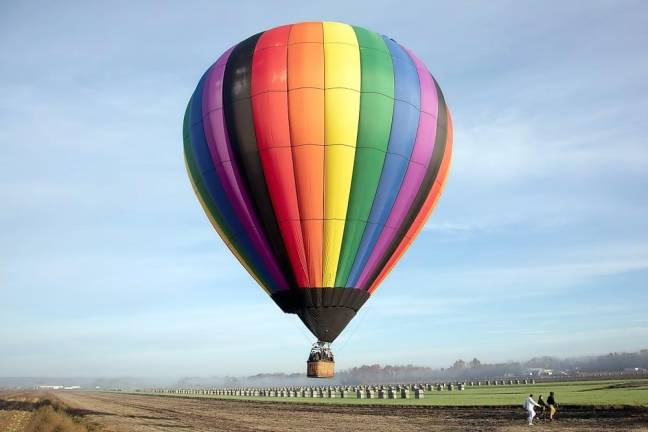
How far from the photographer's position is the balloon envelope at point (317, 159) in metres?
27.5

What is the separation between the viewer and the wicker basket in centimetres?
2722

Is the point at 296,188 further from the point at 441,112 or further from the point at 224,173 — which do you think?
the point at 441,112

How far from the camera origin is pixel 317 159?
1078 inches

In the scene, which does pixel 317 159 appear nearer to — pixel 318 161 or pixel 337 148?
pixel 318 161

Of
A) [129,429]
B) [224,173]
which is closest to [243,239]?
[224,173]

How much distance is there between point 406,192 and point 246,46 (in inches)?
446

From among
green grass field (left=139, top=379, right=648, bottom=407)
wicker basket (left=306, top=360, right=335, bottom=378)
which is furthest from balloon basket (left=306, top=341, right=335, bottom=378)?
green grass field (left=139, top=379, right=648, bottom=407)

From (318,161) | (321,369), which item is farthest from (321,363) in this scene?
(318,161)

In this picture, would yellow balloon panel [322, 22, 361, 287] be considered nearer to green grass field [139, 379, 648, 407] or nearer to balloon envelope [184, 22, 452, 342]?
balloon envelope [184, 22, 452, 342]

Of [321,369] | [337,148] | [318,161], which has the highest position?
[337,148]

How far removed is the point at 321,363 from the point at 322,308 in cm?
260

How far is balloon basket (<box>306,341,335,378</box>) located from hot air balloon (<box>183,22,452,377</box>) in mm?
66

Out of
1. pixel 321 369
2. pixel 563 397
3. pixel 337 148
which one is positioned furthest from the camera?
pixel 563 397

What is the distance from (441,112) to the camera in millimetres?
31516
